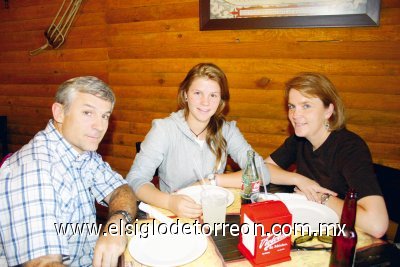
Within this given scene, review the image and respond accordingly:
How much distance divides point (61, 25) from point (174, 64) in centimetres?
159

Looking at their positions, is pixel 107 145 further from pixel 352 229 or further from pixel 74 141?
pixel 352 229

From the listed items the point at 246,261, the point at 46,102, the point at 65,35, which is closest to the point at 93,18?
the point at 65,35

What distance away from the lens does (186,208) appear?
1362mm

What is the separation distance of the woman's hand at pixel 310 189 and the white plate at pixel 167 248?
2.25ft

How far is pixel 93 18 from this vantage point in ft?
11.6

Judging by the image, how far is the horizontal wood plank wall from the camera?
2539mm

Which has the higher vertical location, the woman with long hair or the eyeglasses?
the woman with long hair

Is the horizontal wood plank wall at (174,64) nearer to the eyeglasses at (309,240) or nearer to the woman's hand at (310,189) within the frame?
the woman's hand at (310,189)

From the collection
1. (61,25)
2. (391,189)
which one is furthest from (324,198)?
(61,25)

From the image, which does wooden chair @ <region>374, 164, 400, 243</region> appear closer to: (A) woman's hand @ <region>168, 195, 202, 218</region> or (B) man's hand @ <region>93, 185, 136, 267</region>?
(A) woman's hand @ <region>168, 195, 202, 218</region>

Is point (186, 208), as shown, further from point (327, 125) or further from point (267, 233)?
point (327, 125)

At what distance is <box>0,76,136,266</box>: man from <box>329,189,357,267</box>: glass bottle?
0.75 m

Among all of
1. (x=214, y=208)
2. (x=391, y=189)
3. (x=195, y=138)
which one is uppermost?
(x=195, y=138)

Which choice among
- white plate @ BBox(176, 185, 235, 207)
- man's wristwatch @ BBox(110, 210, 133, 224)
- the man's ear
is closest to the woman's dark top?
white plate @ BBox(176, 185, 235, 207)
